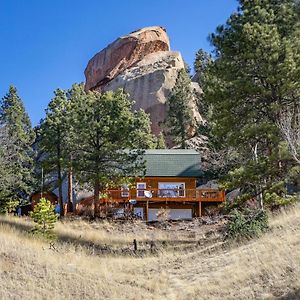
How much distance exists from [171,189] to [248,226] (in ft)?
62.8

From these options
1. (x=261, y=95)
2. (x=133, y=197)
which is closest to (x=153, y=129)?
(x=133, y=197)

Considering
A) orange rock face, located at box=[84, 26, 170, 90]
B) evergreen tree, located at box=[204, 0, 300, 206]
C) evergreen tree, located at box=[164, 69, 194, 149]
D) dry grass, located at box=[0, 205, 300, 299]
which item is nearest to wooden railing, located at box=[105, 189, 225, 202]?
evergreen tree, located at box=[204, 0, 300, 206]

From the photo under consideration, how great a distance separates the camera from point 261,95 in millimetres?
19172

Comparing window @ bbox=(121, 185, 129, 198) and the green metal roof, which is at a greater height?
the green metal roof

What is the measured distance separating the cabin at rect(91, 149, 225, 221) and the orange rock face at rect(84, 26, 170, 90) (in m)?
Answer: 33.5

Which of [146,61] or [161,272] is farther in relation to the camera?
[146,61]

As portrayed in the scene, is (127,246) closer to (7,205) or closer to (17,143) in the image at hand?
(7,205)

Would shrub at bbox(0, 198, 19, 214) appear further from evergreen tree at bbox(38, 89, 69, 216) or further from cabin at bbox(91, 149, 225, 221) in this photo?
cabin at bbox(91, 149, 225, 221)

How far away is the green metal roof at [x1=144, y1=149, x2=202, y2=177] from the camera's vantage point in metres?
36.7

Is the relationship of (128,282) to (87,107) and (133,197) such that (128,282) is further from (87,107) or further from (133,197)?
(133,197)

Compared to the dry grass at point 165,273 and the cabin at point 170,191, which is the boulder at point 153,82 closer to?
the cabin at point 170,191

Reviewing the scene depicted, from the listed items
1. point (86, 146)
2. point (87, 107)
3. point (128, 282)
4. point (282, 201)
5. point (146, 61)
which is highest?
point (146, 61)

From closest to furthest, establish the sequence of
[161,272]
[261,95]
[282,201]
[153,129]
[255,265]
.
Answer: [255,265]
[161,272]
[282,201]
[261,95]
[153,129]

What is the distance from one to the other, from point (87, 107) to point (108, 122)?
1956 mm
